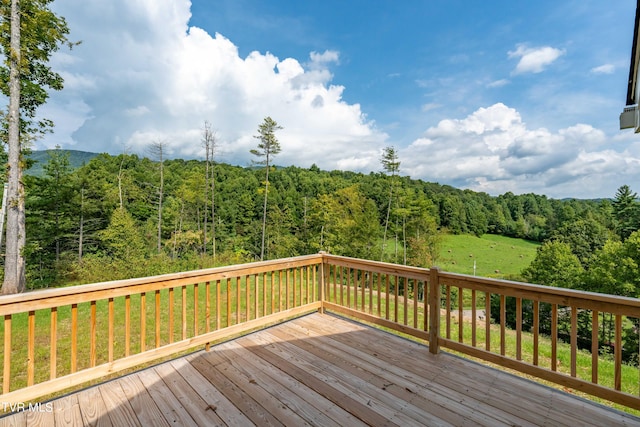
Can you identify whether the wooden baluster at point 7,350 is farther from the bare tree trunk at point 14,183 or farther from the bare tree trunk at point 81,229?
the bare tree trunk at point 81,229

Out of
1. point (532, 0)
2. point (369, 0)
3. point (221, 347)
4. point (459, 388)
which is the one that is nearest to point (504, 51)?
point (532, 0)

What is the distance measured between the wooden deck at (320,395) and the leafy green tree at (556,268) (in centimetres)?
2195

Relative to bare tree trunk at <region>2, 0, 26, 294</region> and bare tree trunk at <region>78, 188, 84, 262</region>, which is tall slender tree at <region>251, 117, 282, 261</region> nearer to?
bare tree trunk at <region>2, 0, 26, 294</region>

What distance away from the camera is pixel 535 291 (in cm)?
238

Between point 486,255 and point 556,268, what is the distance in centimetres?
1296

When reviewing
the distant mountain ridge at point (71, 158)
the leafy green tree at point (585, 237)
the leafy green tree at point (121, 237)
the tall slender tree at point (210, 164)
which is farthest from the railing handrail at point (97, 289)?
the leafy green tree at point (585, 237)

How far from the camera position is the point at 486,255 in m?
31.9

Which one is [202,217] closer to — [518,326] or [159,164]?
[159,164]

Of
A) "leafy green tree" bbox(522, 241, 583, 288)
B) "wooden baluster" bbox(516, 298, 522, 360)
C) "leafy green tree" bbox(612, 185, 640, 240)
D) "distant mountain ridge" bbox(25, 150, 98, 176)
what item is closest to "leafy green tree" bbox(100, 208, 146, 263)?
"distant mountain ridge" bbox(25, 150, 98, 176)

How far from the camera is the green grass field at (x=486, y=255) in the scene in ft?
92.7

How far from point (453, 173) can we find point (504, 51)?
41.9 feet

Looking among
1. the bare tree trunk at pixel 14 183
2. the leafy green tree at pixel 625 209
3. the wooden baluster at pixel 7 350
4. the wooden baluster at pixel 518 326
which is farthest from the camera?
the leafy green tree at pixel 625 209

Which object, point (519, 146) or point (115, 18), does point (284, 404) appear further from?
point (519, 146)

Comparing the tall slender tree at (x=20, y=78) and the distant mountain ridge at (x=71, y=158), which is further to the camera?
the distant mountain ridge at (x=71, y=158)
